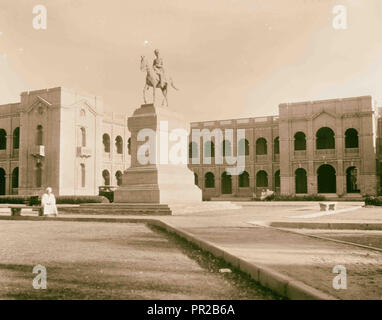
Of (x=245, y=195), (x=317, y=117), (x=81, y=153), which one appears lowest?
(x=245, y=195)

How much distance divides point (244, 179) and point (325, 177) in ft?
30.1

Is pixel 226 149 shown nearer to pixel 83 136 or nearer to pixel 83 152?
pixel 83 136

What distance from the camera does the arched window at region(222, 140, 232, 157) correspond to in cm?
4962

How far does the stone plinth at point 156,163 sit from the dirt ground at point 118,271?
29.2ft

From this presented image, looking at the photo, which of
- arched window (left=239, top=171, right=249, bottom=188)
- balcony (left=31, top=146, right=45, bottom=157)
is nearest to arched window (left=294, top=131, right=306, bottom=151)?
arched window (left=239, top=171, right=249, bottom=188)

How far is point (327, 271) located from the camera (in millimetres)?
4996

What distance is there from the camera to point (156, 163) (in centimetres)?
1884

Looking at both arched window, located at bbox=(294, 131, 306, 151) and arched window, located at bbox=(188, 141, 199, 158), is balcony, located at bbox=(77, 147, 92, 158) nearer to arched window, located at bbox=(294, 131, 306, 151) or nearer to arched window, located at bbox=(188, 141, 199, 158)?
arched window, located at bbox=(188, 141, 199, 158)

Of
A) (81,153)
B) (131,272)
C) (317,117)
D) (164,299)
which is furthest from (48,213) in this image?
(317,117)

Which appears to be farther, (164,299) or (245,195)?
(245,195)

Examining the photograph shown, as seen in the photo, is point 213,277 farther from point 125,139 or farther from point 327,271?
point 125,139
